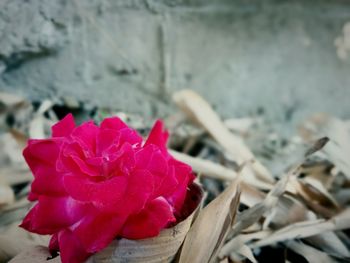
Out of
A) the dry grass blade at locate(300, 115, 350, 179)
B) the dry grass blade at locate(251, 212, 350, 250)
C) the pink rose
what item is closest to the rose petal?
the pink rose

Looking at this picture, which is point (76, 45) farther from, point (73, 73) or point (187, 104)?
point (187, 104)

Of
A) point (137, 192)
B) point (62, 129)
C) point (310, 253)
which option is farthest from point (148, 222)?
point (310, 253)

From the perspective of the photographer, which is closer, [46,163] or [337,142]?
[46,163]

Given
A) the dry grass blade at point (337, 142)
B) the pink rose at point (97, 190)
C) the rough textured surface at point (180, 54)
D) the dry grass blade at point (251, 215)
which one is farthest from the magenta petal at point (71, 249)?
the rough textured surface at point (180, 54)

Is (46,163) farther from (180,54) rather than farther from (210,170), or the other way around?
(180,54)

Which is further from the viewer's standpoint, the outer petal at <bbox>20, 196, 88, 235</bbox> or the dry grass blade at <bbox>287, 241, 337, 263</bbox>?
the dry grass blade at <bbox>287, 241, 337, 263</bbox>

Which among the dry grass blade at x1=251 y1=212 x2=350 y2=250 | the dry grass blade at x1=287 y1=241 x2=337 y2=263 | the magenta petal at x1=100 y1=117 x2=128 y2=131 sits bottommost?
the dry grass blade at x1=287 y1=241 x2=337 y2=263

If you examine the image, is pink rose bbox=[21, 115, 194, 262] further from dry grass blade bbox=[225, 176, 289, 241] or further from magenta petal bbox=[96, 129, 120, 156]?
dry grass blade bbox=[225, 176, 289, 241]

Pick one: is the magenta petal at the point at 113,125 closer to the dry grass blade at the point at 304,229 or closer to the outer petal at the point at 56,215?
the outer petal at the point at 56,215
